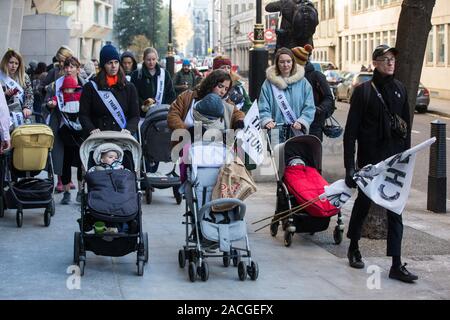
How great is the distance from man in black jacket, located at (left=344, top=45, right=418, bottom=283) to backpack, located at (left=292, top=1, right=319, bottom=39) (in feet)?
20.7

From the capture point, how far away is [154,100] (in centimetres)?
1315

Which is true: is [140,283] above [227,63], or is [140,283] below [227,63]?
below

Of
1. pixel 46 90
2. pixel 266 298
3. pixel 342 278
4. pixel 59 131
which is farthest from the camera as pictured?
pixel 46 90

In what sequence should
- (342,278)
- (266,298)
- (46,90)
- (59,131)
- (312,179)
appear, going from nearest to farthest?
(266,298) → (342,278) → (312,179) → (59,131) → (46,90)

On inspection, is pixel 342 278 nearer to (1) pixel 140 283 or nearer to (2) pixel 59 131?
(1) pixel 140 283

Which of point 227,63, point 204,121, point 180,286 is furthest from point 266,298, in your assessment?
point 227,63

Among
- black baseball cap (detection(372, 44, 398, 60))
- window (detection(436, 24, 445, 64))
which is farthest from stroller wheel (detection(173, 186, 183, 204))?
window (detection(436, 24, 445, 64))

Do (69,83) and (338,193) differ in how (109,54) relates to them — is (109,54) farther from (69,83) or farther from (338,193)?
(338,193)

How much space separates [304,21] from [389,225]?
7.04m

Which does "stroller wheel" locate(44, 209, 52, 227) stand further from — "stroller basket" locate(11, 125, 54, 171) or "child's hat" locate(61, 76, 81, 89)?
"child's hat" locate(61, 76, 81, 89)

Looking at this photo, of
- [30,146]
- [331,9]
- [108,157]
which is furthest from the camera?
[331,9]

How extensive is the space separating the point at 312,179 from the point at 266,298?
2.64 m

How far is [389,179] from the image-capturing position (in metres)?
8.30

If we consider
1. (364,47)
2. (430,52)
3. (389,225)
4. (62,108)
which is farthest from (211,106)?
(364,47)
